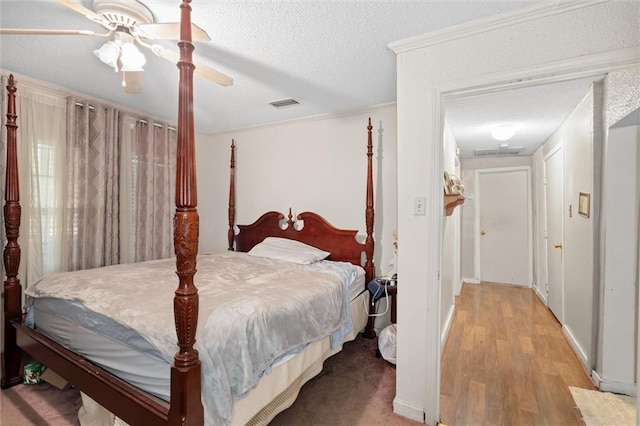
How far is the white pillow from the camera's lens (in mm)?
2945

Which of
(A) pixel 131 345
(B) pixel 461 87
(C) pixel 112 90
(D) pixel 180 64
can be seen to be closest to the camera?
(D) pixel 180 64

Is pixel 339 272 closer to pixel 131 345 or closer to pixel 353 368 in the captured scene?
pixel 353 368

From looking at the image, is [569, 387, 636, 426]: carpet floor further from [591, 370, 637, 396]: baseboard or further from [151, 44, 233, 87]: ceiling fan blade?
[151, 44, 233, 87]: ceiling fan blade

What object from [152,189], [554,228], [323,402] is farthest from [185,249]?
[554,228]

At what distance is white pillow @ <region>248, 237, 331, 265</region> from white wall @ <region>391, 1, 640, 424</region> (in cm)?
124

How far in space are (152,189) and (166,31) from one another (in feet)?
7.44

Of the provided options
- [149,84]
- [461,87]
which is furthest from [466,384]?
[149,84]

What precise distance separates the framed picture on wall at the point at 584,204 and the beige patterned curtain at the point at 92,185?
4325mm

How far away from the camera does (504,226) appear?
5105 millimetres

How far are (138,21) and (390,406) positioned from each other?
2.73 m

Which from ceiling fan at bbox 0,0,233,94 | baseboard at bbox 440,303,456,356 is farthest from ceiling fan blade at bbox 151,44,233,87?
baseboard at bbox 440,303,456,356

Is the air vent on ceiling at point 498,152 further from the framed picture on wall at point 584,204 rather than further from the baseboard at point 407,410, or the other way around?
the baseboard at point 407,410

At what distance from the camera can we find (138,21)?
60.9 inches

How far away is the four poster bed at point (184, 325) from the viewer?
46.8 inches
